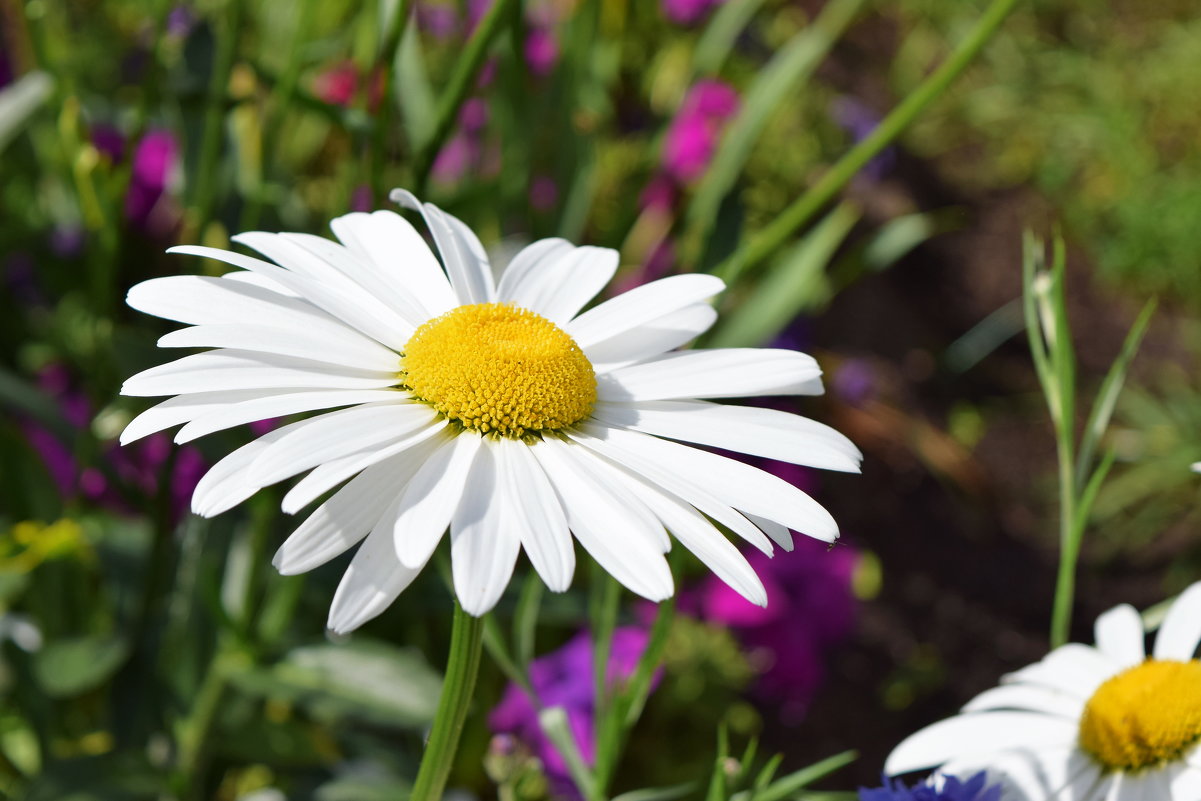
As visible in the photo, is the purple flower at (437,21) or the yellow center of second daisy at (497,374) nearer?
the yellow center of second daisy at (497,374)

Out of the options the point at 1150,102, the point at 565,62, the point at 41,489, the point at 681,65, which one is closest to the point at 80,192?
the point at 41,489

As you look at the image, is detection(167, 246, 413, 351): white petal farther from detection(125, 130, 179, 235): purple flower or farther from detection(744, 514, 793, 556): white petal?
detection(125, 130, 179, 235): purple flower

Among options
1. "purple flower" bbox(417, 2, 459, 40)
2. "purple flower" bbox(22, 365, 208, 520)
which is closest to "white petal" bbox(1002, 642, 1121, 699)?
"purple flower" bbox(22, 365, 208, 520)

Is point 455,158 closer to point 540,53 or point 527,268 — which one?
point 540,53

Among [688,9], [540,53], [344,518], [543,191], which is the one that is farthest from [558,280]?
[688,9]

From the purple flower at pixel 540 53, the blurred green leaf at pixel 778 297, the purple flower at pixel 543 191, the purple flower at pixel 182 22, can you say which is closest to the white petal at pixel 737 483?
the blurred green leaf at pixel 778 297

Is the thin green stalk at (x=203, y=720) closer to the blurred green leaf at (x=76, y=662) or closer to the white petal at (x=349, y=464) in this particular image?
the blurred green leaf at (x=76, y=662)
